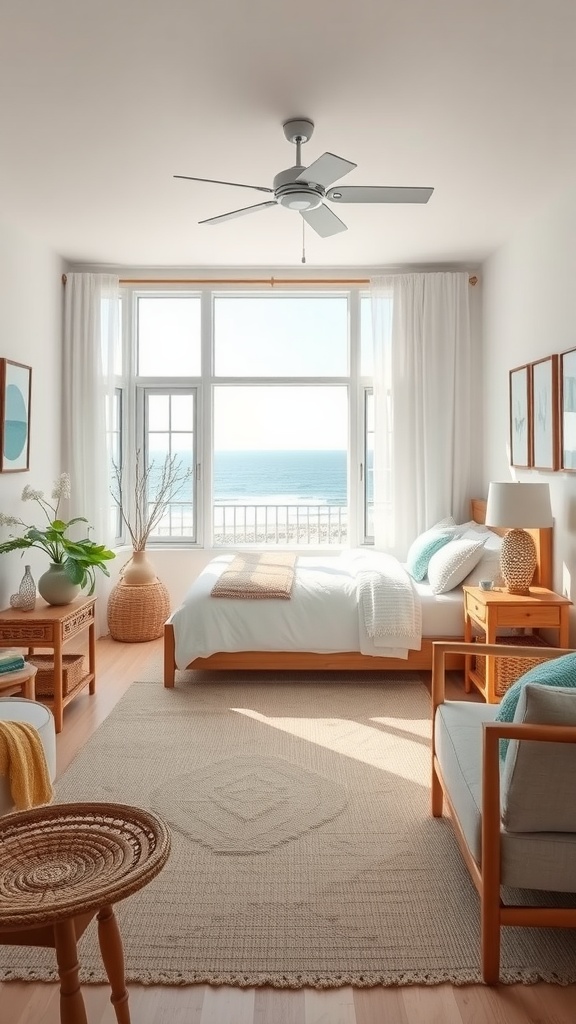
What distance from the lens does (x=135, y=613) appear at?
566cm

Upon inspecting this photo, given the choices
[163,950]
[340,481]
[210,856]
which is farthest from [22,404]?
[340,481]

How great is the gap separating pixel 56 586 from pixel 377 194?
267cm

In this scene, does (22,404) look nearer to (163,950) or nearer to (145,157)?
(145,157)

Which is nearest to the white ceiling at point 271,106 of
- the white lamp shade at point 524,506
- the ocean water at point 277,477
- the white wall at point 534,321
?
the white wall at point 534,321

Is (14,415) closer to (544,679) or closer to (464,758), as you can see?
(464,758)

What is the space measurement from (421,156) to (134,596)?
3.65 m

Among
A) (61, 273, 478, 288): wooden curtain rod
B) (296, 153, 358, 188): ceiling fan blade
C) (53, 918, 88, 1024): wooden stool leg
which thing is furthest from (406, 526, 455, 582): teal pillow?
(53, 918, 88, 1024): wooden stool leg

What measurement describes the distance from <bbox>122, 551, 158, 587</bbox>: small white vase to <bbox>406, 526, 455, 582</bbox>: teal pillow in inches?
80.5

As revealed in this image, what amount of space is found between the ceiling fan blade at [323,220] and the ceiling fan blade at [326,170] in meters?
0.31

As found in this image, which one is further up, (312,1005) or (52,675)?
(52,675)

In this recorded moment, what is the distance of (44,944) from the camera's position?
1.52 metres

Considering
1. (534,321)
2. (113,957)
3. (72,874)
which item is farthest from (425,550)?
(72,874)

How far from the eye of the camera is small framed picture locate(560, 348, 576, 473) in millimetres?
3982

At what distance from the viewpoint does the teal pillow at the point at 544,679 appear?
79.7 inches
